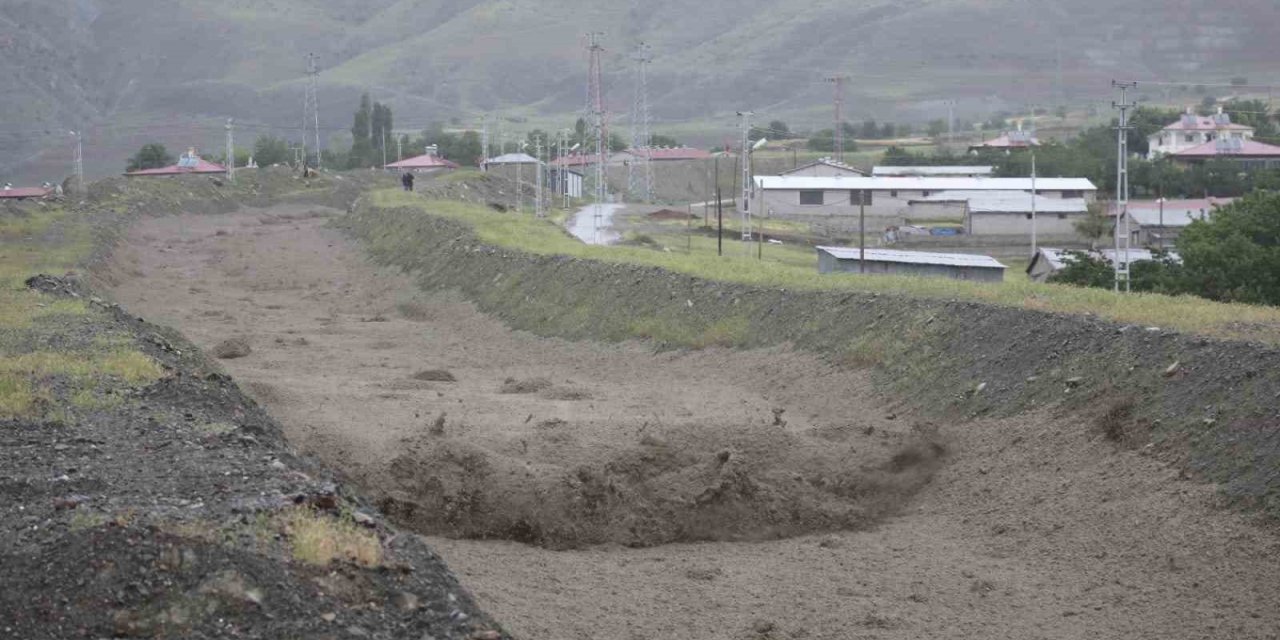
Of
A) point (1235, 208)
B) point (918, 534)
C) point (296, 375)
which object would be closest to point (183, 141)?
point (1235, 208)

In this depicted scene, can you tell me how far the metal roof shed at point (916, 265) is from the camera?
49.0 m

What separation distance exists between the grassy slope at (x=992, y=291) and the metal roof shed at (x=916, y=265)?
9461mm

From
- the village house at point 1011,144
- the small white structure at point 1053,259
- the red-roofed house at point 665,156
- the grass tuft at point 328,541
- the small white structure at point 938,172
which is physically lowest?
the small white structure at point 1053,259

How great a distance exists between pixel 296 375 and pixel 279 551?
15440 millimetres

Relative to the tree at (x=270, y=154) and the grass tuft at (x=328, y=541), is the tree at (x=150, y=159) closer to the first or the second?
the tree at (x=270, y=154)

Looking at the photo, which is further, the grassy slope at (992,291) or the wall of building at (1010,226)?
the wall of building at (1010,226)

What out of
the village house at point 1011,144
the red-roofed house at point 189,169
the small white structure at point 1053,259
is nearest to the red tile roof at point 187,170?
the red-roofed house at point 189,169

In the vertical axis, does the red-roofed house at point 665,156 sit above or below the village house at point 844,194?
above

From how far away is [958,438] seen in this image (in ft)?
61.4

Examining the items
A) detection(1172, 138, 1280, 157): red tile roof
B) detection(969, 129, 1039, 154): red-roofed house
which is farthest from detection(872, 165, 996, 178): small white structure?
detection(1172, 138, 1280, 157): red tile roof

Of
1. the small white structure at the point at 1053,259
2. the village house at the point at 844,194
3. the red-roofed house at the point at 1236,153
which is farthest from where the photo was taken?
the red-roofed house at the point at 1236,153

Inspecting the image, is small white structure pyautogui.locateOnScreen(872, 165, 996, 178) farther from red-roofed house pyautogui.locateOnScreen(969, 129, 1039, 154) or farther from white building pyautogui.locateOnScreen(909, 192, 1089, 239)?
white building pyautogui.locateOnScreen(909, 192, 1089, 239)

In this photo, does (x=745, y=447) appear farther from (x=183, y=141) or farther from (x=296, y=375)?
(x=183, y=141)

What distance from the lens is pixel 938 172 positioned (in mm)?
118438
